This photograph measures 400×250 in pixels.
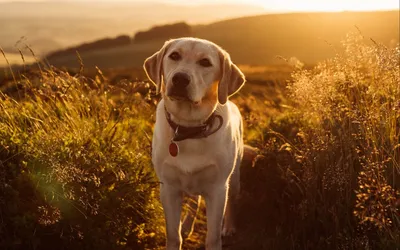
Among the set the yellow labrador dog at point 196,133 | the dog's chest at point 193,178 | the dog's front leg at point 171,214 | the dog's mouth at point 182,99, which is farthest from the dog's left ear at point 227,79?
the dog's front leg at point 171,214

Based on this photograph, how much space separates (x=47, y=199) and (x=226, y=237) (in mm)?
2280

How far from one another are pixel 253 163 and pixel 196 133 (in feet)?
3.65

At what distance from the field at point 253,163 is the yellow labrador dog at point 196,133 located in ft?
1.41

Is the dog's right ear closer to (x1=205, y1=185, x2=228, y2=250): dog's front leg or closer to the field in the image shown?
the field

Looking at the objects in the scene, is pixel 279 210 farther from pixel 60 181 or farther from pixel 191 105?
pixel 60 181

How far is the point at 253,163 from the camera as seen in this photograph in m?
5.49

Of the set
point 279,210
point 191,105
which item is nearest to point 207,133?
point 191,105

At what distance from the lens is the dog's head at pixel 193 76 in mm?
4328

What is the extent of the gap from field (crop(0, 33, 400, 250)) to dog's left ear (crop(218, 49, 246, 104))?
706mm

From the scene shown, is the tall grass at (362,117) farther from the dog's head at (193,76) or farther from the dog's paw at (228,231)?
the dog's paw at (228,231)

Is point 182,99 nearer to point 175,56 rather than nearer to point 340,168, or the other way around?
point 175,56

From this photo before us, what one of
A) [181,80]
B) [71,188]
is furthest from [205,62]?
[71,188]

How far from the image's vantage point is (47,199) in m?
4.42

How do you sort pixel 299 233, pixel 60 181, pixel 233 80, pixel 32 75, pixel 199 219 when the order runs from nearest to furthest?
pixel 60 181 → pixel 233 80 → pixel 299 233 → pixel 32 75 → pixel 199 219
